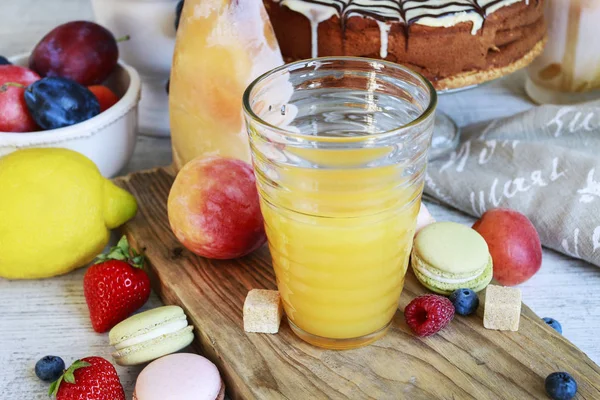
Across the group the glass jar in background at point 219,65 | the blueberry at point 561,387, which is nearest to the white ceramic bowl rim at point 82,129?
the glass jar in background at point 219,65

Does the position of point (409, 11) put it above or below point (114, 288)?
above

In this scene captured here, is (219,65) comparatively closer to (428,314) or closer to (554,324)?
(428,314)

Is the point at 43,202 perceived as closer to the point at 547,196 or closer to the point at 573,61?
the point at 547,196

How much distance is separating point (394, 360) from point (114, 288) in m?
0.38

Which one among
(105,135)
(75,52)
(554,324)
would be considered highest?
(75,52)

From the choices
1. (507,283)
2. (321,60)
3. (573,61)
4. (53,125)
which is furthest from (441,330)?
(573,61)

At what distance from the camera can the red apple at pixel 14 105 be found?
3.55 feet

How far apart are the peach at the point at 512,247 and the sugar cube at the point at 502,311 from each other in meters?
0.14

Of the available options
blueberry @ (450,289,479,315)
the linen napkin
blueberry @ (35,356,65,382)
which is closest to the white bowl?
blueberry @ (35,356,65,382)

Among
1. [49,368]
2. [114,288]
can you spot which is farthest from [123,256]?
[49,368]

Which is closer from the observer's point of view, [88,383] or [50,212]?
[88,383]

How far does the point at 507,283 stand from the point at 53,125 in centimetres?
74

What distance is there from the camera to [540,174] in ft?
3.62

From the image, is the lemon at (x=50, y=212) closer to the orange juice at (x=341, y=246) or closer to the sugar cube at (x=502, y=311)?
the orange juice at (x=341, y=246)
